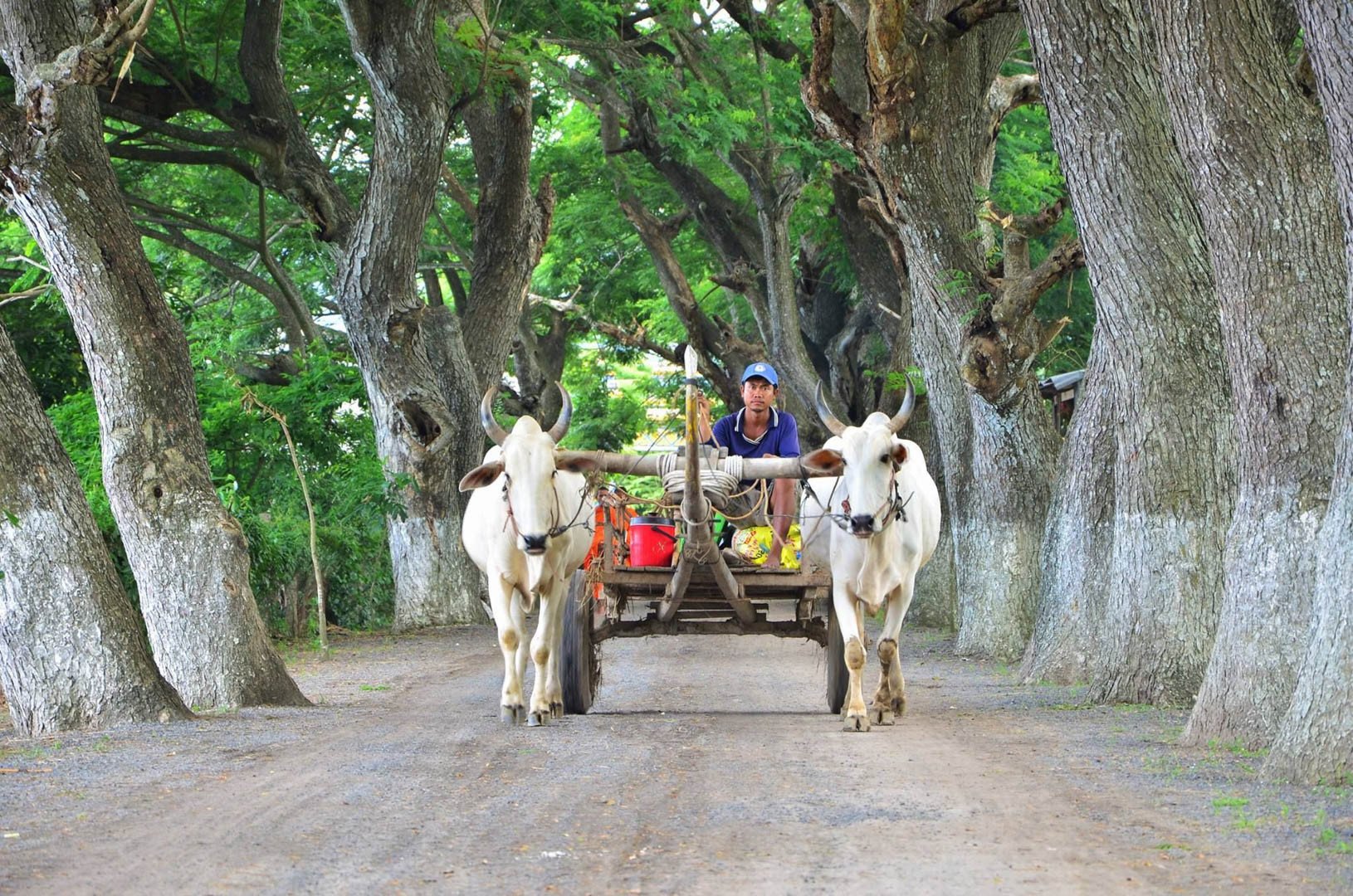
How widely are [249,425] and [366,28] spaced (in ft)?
20.1

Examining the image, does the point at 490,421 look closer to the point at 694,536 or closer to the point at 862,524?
the point at 694,536

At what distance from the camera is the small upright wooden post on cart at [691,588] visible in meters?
10.5

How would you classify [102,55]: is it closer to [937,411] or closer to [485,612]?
[937,411]

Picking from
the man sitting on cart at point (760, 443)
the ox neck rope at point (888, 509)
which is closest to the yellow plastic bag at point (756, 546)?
the man sitting on cart at point (760, 443)

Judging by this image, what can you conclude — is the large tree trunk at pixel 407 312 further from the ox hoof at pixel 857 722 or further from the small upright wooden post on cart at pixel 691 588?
the ox hoof at pixel 857 722

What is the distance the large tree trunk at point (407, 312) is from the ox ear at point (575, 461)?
8522 mm

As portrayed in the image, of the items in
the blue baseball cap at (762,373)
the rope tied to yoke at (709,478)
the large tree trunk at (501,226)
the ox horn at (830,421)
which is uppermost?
the large tree trunk at (501,226)

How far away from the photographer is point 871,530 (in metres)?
10.1

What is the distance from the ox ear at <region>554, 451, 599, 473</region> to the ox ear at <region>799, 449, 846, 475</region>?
4.35 ft

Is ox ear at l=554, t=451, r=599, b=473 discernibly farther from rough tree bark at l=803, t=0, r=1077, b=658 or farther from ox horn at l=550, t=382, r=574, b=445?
rough tree bark at l=803, t=0, r=1077, b=658

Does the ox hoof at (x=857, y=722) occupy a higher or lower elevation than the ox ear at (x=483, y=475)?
lower

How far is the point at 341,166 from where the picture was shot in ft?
81.3

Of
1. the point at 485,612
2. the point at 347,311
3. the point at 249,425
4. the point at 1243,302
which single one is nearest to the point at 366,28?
the point at 347,311

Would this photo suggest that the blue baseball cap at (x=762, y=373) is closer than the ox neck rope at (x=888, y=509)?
No
